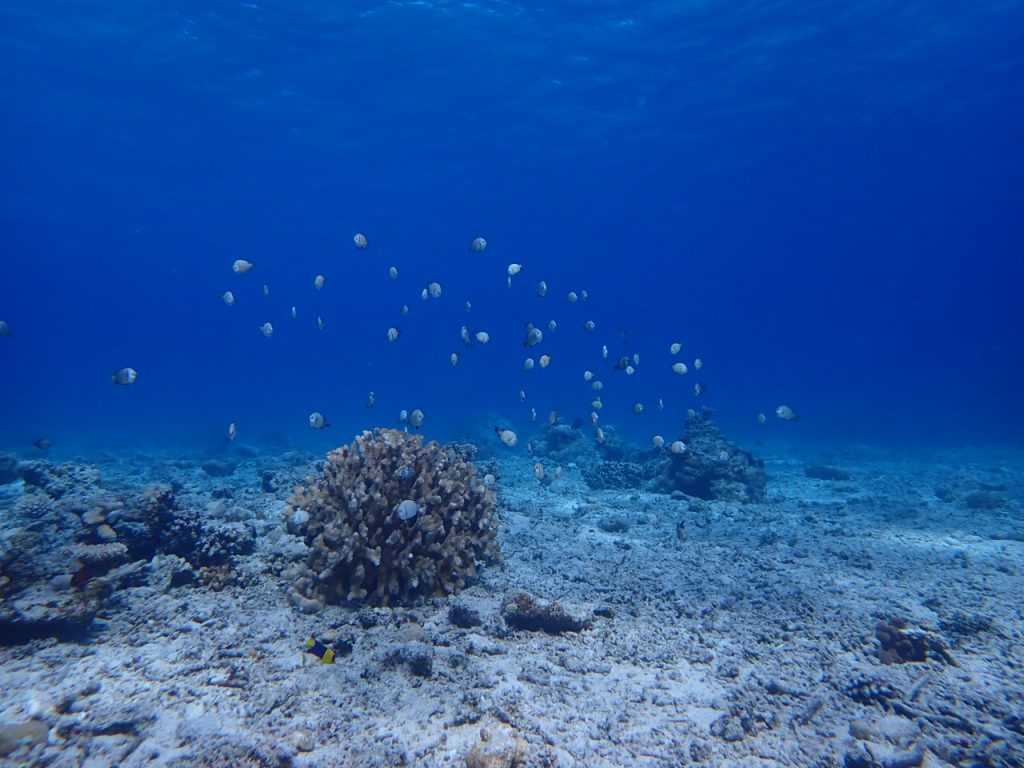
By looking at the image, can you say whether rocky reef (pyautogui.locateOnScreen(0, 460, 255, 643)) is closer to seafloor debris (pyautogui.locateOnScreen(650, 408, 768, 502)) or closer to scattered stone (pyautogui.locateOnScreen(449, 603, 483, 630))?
scattered stone (pyautogui.locateOnScreen(449, 603, 483, 630))

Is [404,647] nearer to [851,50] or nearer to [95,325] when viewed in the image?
[851,50]

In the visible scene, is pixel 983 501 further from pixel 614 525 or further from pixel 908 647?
pixel 908 647

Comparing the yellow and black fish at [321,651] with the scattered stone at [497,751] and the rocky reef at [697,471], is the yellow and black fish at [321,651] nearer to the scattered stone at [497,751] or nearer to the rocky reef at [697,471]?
A: the scattered stone at [497,751]

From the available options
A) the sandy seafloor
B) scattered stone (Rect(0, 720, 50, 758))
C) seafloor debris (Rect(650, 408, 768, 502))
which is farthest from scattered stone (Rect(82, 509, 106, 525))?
seafloor debris (Rect(650, 408, 768, 502))

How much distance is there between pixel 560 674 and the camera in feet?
17.4

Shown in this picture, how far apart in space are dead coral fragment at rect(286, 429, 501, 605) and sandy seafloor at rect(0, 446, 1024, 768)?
309 mm

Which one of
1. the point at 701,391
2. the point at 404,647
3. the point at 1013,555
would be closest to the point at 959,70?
the point at 701,391

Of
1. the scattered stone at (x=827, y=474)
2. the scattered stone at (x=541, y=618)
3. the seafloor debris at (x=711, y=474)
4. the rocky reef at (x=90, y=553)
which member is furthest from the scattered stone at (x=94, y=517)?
the scattered stone at (x=827, y=474)

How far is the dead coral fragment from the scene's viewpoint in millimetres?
6328

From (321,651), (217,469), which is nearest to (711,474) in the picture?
(321,651)

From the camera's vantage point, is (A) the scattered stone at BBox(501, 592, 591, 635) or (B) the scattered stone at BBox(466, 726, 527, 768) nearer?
(B) the scattered stone at BBox(466, 726, 527, 768)

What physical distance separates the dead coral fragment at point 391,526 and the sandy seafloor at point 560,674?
0.31 metres

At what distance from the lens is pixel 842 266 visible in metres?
96.0

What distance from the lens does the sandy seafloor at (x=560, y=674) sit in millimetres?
4113
